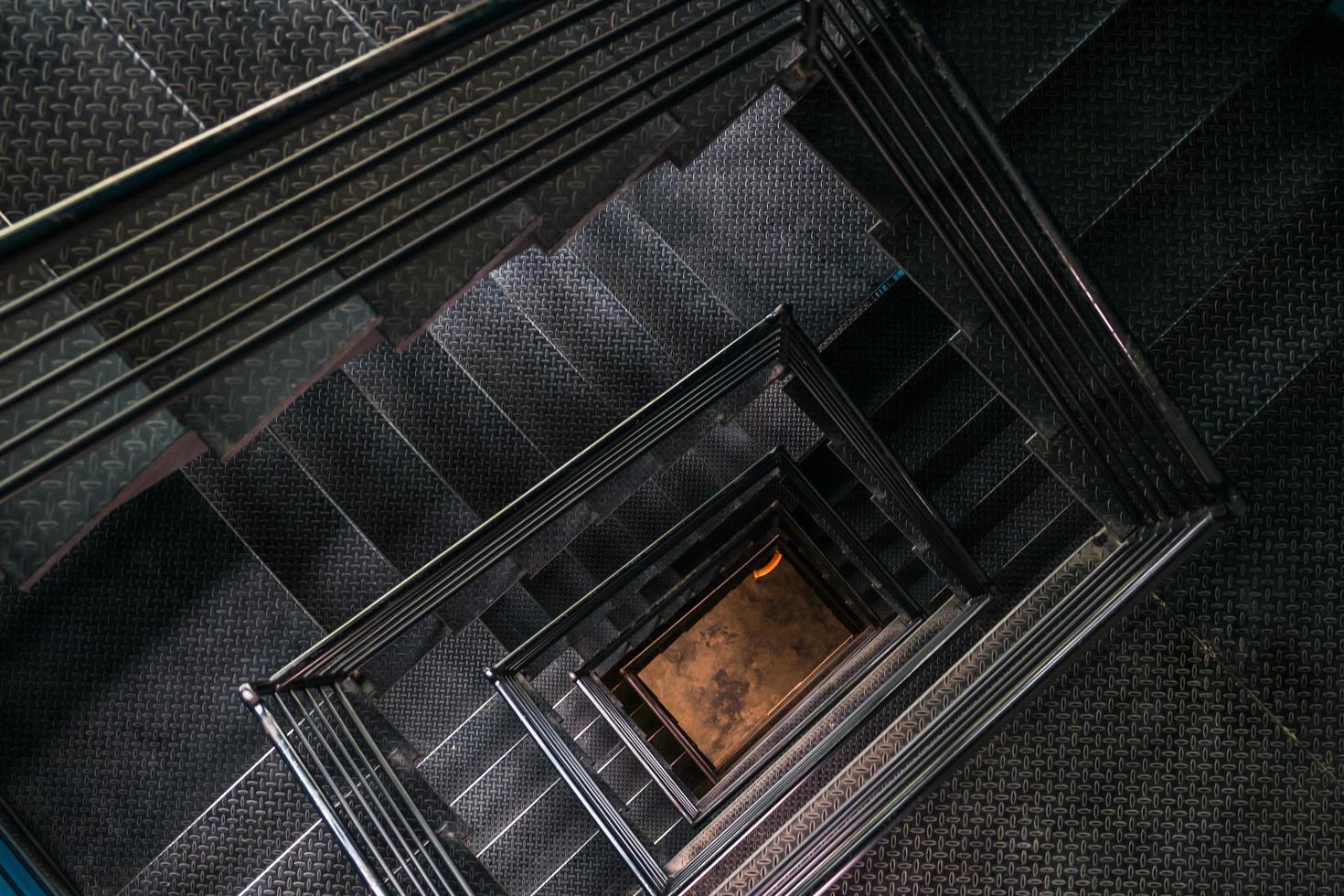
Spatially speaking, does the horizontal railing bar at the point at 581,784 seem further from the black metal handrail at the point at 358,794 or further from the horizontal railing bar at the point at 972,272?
the horizontal railing bar at the point at 972,272

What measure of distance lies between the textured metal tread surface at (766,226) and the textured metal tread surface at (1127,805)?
272 cm

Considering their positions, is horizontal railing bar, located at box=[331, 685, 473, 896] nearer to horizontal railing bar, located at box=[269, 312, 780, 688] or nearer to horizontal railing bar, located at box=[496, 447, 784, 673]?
horizontal railing bar, located at box=[269, 312, 780, 688]

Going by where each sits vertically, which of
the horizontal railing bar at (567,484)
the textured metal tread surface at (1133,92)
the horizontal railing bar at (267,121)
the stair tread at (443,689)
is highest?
the horizontal railing bar at (267,121)

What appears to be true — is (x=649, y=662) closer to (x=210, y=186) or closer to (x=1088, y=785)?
(x=1088, y=785)

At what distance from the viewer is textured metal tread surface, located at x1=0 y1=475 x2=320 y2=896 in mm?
4039

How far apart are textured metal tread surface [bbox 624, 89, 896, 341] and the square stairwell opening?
4.23m

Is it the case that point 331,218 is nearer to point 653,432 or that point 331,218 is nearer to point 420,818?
point 420,818

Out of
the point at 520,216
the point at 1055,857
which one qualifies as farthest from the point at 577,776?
the point at 520,216

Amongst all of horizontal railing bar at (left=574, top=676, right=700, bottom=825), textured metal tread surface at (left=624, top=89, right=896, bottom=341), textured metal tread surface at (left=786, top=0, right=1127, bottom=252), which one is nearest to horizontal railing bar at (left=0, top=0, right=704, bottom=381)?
textured metal tread surface at (left=786, top=0, right=1127, bottom=252)

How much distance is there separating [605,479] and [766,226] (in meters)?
1.69

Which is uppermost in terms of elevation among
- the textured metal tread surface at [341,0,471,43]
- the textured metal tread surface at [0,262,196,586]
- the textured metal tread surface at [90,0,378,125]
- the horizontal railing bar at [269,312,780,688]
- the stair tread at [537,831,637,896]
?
the textured metal tread surface at [90,0,378,125]

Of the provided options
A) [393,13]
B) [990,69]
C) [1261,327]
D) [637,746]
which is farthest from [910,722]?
[637,746]

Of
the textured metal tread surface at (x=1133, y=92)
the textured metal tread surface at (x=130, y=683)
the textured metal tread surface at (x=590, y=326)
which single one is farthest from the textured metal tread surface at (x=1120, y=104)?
the textured metal tread surface at (x=130, y=683)

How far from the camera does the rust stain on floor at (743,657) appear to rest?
920cm
